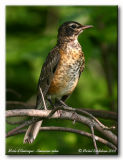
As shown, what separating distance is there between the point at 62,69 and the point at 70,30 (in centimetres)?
34

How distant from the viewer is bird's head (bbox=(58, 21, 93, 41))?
12.8ft

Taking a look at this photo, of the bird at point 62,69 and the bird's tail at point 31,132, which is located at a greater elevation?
the bird at point 62,69

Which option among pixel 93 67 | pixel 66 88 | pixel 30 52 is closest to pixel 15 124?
pixel 66 88

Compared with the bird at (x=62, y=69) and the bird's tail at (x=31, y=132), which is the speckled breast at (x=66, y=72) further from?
the bird's tail at (x=31, y=132)

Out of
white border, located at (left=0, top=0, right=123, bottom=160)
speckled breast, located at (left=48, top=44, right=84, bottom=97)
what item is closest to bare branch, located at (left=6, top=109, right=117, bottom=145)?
speckled breast, located at (left=48, top=44, right=84, bottom=97)

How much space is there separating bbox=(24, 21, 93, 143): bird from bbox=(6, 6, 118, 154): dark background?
0.50ft

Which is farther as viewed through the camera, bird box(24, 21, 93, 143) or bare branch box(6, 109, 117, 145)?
bird box(24, 21, 93, 143)

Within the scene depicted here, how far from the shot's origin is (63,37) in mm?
3975

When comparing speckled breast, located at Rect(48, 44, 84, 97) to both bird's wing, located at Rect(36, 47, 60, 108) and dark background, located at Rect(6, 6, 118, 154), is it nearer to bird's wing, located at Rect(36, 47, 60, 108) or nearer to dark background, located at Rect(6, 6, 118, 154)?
bird's wing, located at Rect(36, 47, 60, 108)

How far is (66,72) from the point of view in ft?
12.5

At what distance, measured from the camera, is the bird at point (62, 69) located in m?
3.80

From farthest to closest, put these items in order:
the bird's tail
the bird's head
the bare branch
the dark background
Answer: the dark background
the bird's head
the bird's tail
the bare branch
